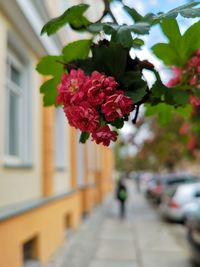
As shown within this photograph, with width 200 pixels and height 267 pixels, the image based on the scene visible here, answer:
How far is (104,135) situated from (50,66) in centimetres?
74

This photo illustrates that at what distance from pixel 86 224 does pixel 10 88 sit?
25.3 ft

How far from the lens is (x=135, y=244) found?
1152cm

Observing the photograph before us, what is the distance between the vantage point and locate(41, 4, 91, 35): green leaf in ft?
8.09

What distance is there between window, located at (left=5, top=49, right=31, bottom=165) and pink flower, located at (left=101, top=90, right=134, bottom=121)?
5.98 m

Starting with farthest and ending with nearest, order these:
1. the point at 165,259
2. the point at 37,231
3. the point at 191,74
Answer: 1. the point at 165,259
2. the point at 37,231
3. the point at 191,74

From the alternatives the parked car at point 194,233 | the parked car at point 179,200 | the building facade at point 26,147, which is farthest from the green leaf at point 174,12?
the parked car at point 179,200

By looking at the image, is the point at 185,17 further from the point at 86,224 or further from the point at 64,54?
the point at 86,224

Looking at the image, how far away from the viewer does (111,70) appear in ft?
7.46

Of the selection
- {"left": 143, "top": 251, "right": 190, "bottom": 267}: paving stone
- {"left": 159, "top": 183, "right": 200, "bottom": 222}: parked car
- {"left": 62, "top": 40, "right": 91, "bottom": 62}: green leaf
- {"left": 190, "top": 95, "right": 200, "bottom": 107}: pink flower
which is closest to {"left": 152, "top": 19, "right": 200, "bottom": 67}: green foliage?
{"left": 190, "top": 95, "right": 200, "bottom": 107}: pink flower

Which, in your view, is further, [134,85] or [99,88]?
[134,85]

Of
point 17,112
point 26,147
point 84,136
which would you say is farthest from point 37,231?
point 84,136

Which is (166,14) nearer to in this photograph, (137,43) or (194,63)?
(137,43)

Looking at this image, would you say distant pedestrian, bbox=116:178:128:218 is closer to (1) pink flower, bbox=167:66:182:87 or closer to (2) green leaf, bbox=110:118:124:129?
(1) pink flower, bbox=167:66:182:87

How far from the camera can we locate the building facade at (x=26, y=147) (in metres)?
7.01
